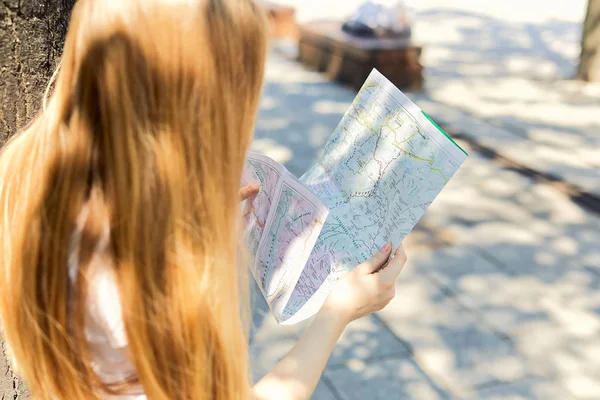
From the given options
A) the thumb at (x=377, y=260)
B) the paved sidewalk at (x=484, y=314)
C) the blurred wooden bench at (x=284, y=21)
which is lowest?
the blurred wooden bench at (x=284, y=21)

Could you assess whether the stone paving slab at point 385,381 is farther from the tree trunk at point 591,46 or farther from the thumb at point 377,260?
A: the tree trunk at point 591,46

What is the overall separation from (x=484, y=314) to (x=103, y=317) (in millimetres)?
3065

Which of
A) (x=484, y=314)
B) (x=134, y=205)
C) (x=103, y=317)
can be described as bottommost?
(x=484, y=314)

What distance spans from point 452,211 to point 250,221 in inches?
145

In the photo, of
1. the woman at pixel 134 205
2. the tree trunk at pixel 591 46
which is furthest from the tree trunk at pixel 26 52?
the tree trunk at pixel 591 46

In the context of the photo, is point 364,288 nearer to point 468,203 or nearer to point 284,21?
point 468,203

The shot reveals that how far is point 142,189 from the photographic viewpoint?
1096mm

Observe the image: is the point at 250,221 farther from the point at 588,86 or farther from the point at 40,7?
the point at 588,86

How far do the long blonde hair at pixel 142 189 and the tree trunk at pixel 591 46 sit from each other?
836 centimetres

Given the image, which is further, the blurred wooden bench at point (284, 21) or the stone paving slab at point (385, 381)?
the blurred wooden bench at point (284, 21)

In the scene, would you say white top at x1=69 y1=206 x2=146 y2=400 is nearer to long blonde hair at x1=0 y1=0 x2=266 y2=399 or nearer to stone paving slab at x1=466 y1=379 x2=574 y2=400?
long blonde hair at x1=0 y1=0 x2=266 y2=399

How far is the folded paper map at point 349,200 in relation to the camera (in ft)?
5.01

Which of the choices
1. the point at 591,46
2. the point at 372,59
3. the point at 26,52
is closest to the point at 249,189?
the point at 26,52

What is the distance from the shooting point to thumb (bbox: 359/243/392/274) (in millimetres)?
1611
